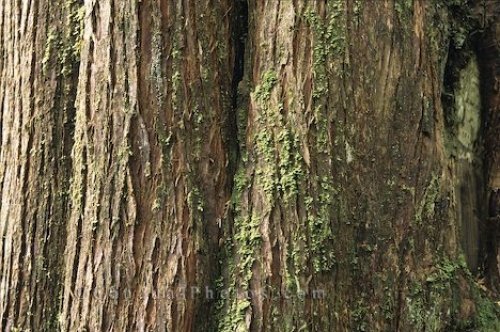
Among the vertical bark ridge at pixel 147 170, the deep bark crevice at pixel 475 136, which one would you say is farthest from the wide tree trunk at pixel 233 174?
the deep bark crevice at pixel 475 136

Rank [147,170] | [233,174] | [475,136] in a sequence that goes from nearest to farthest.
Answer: [147,170] → [233,174] → [475,136]

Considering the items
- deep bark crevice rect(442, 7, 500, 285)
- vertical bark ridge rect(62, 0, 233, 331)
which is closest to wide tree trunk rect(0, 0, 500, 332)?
vertical bark ridge rect(62, 0, 233, 331)

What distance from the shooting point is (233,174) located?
2.28m

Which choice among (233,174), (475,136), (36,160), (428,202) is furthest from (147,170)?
(475,136)

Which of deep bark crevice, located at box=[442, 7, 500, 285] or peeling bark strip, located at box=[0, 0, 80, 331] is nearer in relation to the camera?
peeling bark strip, located at box=[0, 0, 80, 331]

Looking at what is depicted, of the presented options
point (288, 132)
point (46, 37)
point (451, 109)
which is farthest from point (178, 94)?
point (451, 109)

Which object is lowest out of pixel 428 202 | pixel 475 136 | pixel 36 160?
pixel 428 202

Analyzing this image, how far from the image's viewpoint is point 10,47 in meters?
2.49

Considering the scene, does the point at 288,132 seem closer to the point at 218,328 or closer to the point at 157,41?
the point at 157,41

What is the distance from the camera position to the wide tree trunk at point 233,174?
215 centimetres

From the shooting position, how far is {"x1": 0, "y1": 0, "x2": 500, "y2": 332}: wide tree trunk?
2.15m

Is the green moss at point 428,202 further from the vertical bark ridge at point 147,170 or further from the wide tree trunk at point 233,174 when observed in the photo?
the vertical bark ridge at point 147,170

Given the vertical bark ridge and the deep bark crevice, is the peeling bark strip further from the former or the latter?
the deep bark crevice

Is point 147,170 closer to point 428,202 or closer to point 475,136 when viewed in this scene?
point 428,202
